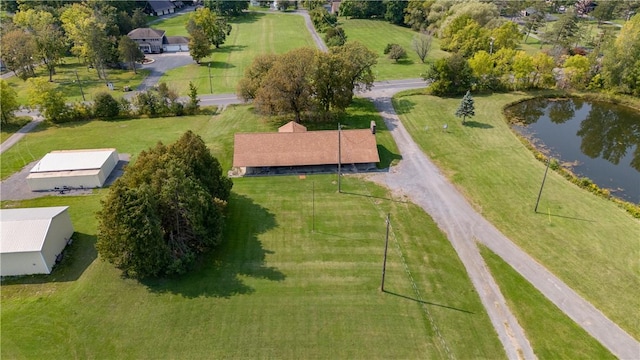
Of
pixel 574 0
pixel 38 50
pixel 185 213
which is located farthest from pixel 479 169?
pixel 574 0

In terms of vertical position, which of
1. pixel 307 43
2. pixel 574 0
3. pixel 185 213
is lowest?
pixel 185 213

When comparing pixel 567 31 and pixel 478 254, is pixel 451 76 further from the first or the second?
pixel 478 254

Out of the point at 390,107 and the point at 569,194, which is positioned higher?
the point at 390,107

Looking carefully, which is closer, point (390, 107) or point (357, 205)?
point (357, 205)

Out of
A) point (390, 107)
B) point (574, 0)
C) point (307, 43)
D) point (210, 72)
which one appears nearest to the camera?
point (390, 107)

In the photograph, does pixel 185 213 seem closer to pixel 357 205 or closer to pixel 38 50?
pixel 357 205

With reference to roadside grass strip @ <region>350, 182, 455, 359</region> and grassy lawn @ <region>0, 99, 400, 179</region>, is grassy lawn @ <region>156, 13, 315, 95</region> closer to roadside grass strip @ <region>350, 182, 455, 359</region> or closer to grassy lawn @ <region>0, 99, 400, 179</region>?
grassy lawn @ <region>0, 99, 400, 179</region>
